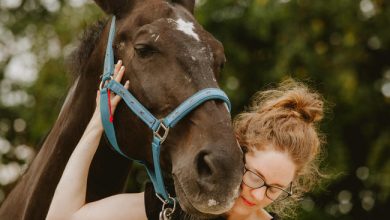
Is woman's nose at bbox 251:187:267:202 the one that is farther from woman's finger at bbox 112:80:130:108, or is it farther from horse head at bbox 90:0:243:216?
woman's finger at bbox 112:80:130:108

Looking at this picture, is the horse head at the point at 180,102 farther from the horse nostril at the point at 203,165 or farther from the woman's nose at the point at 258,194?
the woman's nose at the point at 258,194

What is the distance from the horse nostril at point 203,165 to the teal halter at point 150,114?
0.74 ft

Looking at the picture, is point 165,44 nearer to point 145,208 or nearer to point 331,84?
point 145,208

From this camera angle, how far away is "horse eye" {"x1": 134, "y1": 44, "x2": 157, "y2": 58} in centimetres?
260

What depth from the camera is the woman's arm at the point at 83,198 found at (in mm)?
2629

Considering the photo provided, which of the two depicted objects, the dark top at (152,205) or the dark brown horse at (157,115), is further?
the dark top at (152,205)

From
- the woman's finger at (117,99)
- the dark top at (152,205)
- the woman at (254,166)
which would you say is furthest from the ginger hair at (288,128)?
the woman's finger at (117,99)

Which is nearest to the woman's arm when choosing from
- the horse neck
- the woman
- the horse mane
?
the woman

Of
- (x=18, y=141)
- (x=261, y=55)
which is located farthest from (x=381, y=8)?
(x=18, y=141)

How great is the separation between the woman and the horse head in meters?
0.14

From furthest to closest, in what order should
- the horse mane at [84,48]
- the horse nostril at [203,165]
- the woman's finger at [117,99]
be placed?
the horse mane at [84,48] → the woman's finger at [117,99] → the horse nostril at [203,165]

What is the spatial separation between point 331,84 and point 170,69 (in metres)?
4.17

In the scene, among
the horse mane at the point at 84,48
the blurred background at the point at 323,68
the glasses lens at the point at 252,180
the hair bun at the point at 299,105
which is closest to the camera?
the glasses lens at the point at 252,180

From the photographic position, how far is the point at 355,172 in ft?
22.9
